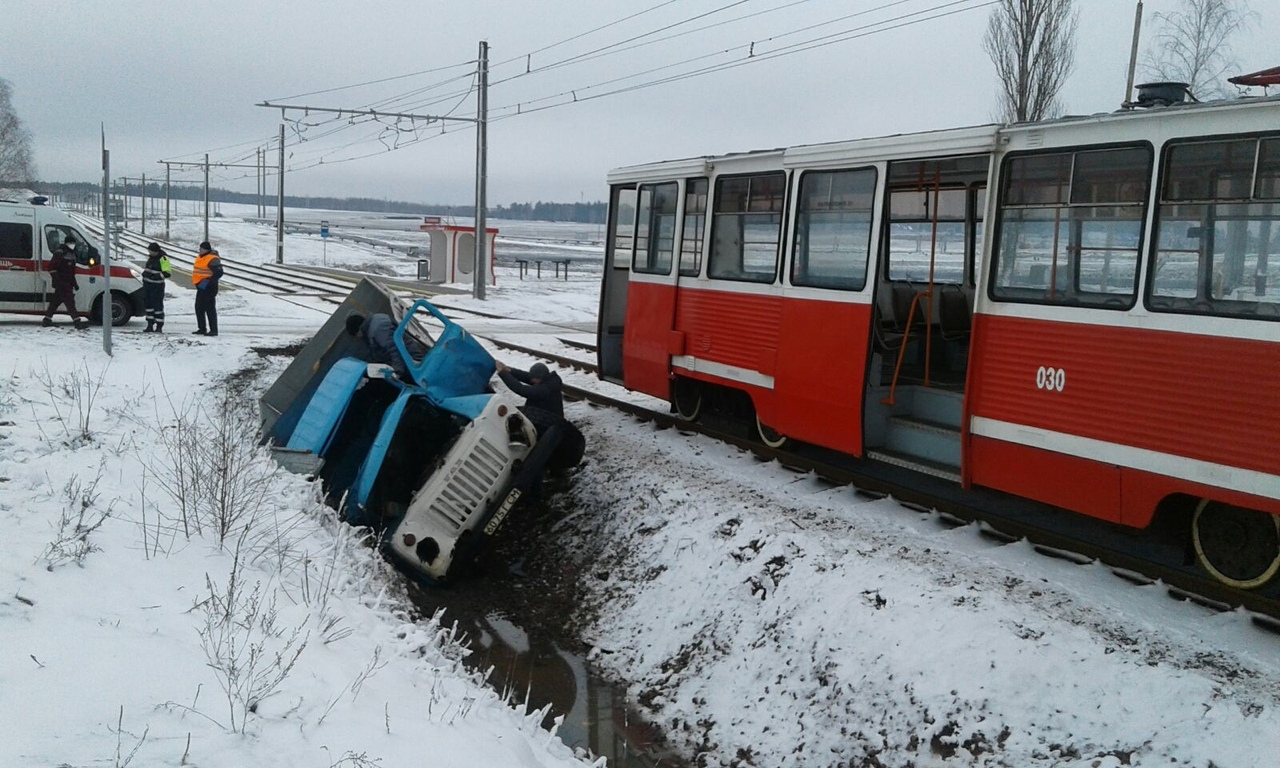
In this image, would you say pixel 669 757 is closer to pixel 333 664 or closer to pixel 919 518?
pixel 333 664

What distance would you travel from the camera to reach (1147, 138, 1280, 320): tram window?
599cm

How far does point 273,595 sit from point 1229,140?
20.7ft

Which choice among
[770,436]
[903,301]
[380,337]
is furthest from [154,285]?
[903,301]

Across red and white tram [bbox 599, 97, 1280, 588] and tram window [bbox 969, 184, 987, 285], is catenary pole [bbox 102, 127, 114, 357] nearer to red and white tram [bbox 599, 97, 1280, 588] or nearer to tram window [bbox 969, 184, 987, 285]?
red and white tram [bbox 599, 97, 1280, 588]

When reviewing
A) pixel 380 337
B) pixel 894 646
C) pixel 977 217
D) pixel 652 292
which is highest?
pixel 977 217

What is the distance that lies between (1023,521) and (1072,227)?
251 cm

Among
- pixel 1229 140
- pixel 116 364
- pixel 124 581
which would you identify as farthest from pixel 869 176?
pixel 116 364

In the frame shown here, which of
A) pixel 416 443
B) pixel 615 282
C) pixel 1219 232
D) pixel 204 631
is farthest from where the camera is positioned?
pixel 615 282

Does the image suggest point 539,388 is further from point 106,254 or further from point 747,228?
point 106,254

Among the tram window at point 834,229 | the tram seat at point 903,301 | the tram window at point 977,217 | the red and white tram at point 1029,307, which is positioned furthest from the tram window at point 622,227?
the tram window at point 977,217

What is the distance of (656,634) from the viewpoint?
24.7 ft

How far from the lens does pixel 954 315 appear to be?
10180 millimetres

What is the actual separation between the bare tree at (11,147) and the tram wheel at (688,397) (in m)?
74.4

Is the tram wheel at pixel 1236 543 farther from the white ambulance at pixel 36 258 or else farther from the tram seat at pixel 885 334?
the white ambulance at pixel 36 258
